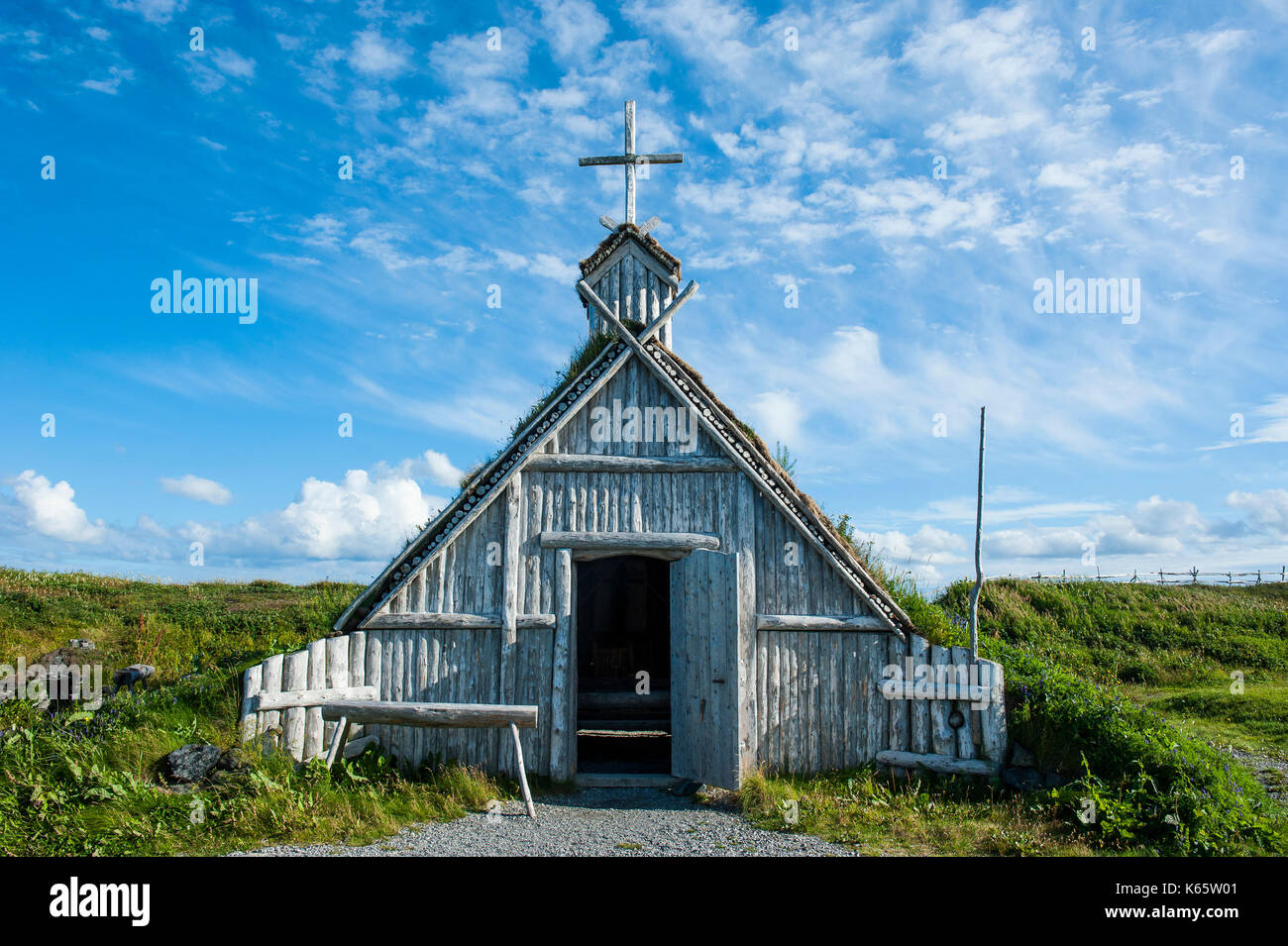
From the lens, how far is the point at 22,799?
8461 millimetres

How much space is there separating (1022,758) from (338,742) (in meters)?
9.08

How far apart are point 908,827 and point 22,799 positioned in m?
9.95

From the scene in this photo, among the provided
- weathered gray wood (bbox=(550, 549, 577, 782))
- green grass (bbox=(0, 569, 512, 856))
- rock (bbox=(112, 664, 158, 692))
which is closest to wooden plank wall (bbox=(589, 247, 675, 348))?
weathered gray wood (bbox=(550, 549, 577, 782))

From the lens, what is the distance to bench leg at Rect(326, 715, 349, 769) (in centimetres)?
959

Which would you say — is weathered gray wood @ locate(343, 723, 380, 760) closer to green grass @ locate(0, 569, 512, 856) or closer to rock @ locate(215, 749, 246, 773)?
green grass @ locate(0, 569, 512, 856)

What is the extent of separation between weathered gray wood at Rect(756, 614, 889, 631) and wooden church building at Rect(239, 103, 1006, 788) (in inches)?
1.1

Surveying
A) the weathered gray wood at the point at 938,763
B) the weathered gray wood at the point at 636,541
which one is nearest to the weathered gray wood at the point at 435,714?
the weathered gray wood at the point at 636,541

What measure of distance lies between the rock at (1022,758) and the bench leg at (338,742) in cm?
890

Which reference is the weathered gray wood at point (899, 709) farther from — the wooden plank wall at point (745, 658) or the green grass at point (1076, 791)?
the green grass at point (1076, 791)

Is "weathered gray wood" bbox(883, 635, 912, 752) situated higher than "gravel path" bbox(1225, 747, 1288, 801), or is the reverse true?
"weathered gray wood" bbox(883, 635, 912, 752)

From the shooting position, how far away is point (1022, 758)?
10.3m
